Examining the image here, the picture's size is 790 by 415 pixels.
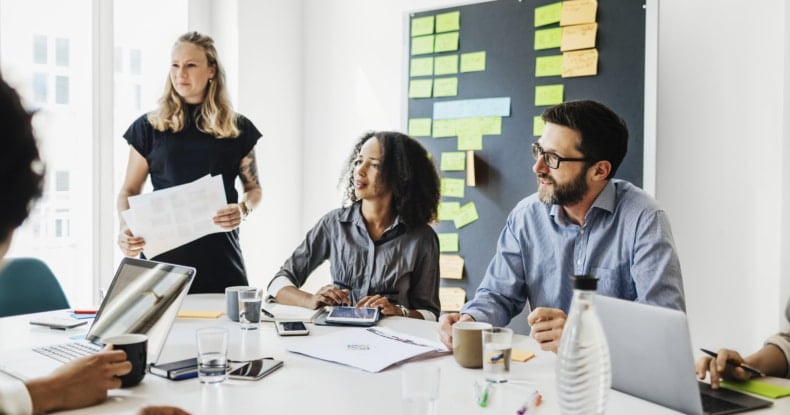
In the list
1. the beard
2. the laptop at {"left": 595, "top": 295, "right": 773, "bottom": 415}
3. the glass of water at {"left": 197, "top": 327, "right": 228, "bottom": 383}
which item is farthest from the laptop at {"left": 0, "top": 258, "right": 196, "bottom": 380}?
the beard

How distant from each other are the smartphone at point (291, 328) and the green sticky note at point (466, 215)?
142 cm

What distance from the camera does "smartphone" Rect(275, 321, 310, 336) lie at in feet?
5.66

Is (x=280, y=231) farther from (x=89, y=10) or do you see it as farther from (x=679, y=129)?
(x=679, y=129)

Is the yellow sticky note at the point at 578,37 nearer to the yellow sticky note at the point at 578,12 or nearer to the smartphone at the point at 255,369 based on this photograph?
the yellow sticky note at the point at 578,12

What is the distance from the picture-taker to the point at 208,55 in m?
2.68

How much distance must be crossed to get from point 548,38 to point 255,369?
2.04m

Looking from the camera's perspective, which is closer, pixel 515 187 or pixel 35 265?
pixel 35 265

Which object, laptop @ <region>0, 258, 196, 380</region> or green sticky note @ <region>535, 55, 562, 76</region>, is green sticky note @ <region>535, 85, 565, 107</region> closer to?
green sticky note @ <region>535, 55, 562, 76</region>

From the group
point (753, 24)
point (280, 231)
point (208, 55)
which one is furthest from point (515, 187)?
point (280, 231)

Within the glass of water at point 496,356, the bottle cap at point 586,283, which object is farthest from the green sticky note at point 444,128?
the bottle cap at point 586,283

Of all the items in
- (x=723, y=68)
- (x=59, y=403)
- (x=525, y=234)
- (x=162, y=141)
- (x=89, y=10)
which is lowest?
(x=59, y=403)

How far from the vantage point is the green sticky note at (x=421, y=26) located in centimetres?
324

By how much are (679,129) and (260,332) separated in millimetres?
1821

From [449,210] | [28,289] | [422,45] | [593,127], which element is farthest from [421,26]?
[28,289]
